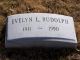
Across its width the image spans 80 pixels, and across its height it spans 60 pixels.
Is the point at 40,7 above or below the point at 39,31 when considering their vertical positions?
above

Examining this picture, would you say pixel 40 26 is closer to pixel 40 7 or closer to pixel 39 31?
pixel 39 31

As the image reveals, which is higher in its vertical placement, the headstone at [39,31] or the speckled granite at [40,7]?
the speckled granite at [40,7]

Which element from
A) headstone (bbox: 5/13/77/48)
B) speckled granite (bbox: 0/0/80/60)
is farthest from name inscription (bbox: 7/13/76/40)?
speckled granite (bbox: 0/0/80/60)

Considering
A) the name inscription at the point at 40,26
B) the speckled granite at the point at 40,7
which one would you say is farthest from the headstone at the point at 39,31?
the speckled granite at the point at 40,7

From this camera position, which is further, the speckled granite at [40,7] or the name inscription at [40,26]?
the speckled granite at [40,7]

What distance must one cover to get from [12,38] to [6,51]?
0.19 m

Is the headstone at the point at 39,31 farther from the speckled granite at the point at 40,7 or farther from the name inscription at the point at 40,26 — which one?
the speckled granite at the point at 40,7

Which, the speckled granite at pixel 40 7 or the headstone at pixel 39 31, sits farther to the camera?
the speckled granite at pixel 40 7

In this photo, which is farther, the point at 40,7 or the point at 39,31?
the point at 40,7

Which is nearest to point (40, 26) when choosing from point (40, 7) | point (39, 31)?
point (39, 31)

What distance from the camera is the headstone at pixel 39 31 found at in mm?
3506

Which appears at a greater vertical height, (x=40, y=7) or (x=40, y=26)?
(x=40, y=7)

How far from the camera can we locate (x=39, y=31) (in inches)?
140

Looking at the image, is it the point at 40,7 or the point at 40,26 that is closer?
the point at 40,26
